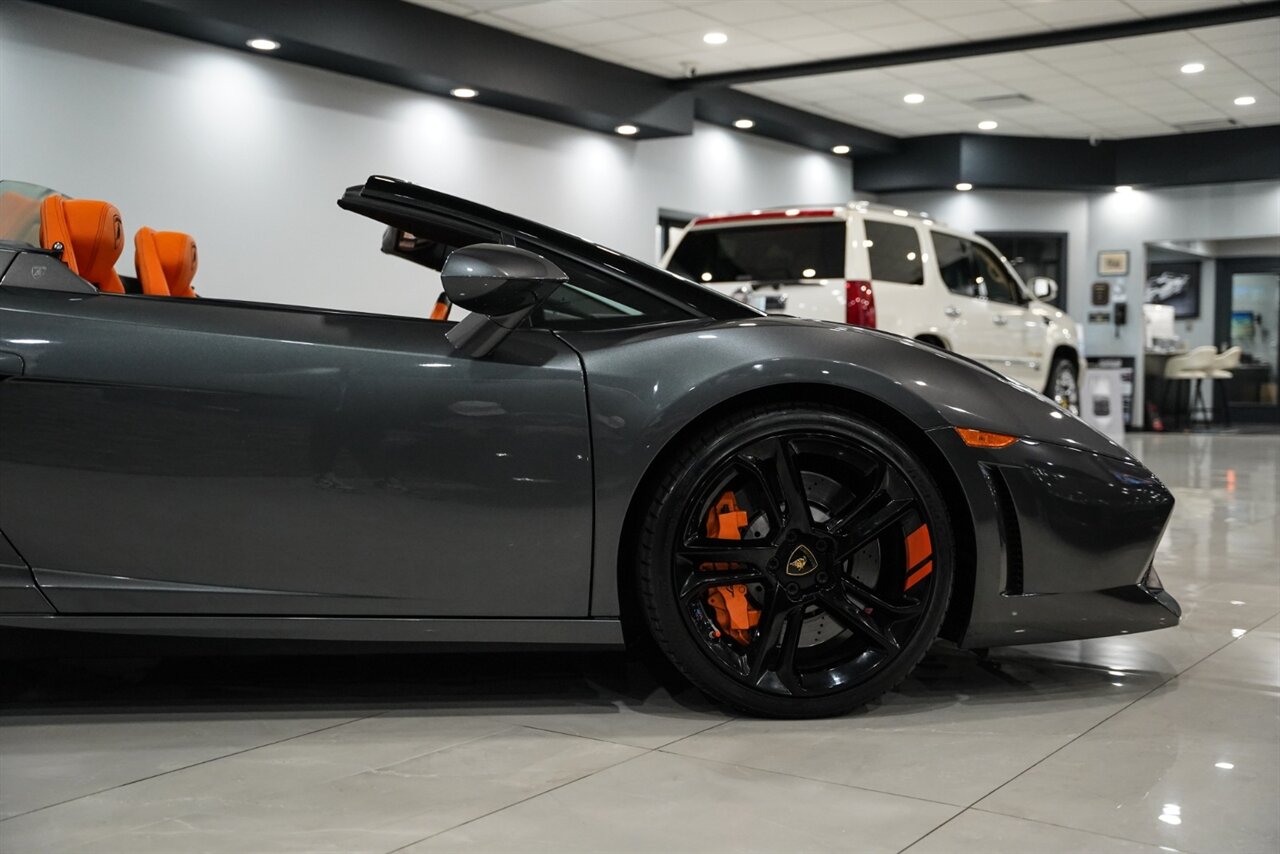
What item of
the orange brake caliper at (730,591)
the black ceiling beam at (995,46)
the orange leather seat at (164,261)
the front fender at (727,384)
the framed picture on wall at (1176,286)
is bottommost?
the orange brake caliper at (730,591)

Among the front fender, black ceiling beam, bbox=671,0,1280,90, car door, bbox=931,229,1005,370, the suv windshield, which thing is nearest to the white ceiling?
black ceiling beam, bbox=671,0,1280,90

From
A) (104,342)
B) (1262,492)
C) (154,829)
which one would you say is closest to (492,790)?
(154,829)

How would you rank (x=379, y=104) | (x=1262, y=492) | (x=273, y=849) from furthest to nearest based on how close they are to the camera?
(x=379, y=104), (x=1262, y=492), (x=273, y=849)

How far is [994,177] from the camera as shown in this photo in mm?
→ 16859

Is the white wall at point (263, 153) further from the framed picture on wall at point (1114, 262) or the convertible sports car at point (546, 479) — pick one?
the framed picture on wall at point (1114, 262)

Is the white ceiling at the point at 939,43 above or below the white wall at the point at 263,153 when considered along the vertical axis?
above

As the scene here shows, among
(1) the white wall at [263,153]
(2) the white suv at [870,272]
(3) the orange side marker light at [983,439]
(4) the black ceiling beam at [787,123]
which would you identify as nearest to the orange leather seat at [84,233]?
(3) the orange side marker light at [983,439]

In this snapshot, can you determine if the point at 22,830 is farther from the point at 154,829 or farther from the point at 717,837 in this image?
the point at 717,837

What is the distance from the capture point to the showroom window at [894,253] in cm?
830

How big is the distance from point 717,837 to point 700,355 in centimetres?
95

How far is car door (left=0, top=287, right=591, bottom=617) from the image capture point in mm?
2293

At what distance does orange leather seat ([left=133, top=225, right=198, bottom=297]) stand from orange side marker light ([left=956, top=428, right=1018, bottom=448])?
6.08ft

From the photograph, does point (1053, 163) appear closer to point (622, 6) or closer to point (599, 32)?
point (599, 32)

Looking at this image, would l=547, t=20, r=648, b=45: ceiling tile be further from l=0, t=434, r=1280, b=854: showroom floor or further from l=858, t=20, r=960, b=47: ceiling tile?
l=0, t=434, r=1280, b=854: showroom floor
